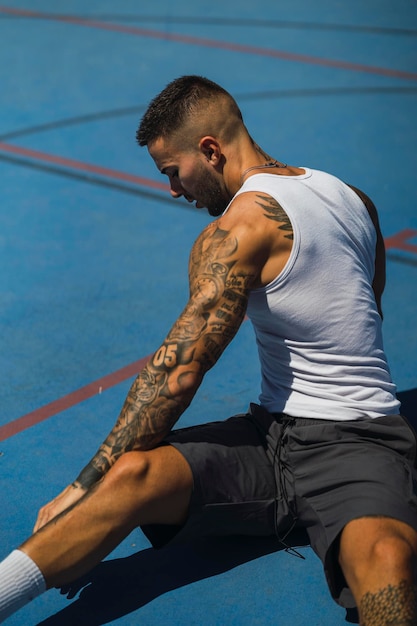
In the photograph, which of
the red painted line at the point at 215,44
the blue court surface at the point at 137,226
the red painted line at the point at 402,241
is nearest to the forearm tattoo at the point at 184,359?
the blue court surface at the point at 137,226

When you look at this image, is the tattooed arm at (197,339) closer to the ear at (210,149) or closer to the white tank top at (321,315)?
the white tank top at (321,315)

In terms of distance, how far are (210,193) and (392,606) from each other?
1452mm

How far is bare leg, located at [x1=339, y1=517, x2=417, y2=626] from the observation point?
2.22 meters

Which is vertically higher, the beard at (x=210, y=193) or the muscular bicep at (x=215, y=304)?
the beard at (x=210, y=193)

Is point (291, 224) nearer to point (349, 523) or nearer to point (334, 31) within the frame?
point (349, 523)

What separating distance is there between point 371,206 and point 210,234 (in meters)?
0.73

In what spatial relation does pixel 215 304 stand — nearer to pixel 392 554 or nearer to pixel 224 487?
pixel 224 487

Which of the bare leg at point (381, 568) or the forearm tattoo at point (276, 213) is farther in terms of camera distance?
the forearm tattoo at point (276, 213)

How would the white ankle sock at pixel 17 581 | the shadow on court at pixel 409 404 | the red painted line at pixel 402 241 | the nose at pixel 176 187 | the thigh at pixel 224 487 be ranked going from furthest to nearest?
the red painted line at pixel 402 241 → the shadow on court at pixel 409 404 → the nose at pixel 176 187 → the thigh at pixel 224 487 → the white ankle sock at pixel 17 581

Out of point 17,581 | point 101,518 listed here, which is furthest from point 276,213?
point 17,581

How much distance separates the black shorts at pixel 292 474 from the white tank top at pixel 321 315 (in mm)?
76

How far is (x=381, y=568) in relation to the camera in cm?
228

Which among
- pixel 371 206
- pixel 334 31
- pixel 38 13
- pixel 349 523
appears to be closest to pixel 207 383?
pixel 371 206

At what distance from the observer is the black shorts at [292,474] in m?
2.61
